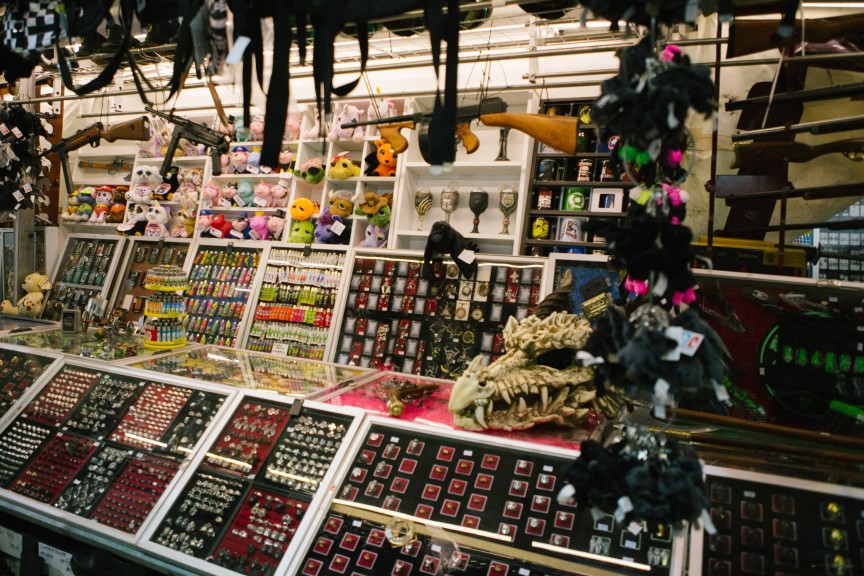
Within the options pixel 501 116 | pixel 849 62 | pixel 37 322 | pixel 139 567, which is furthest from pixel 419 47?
pixel 139 567

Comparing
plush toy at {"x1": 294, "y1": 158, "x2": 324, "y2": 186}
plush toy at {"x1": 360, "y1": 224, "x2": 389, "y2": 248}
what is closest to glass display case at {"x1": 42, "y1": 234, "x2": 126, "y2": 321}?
plush toy at {"x1": 294, "y1": 158, "x2": 324, "y2": 186}

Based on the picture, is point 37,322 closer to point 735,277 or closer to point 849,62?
point 735,277

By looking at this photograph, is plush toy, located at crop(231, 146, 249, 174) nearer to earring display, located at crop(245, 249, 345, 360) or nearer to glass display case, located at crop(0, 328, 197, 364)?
earring display, located at crop(245, 249, 345, 360)

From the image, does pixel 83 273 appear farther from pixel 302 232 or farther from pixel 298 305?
pixel 298 305

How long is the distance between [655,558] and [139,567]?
5.42 feet

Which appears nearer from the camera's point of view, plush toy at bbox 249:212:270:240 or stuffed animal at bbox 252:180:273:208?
plush toy at bbox 249:212:270:240

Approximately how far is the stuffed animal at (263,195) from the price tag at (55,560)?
3.34 metres

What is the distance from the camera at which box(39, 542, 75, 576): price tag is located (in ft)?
6.79

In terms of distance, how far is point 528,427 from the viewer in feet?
6.09

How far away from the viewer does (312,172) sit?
180 inches

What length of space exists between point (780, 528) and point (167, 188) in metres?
5.67

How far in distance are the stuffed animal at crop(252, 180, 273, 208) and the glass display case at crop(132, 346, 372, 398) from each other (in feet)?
7.20

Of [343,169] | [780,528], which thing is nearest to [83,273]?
[343,169]

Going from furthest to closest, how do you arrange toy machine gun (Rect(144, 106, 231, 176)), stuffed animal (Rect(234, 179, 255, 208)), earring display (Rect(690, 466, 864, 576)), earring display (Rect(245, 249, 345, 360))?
stuffed animal (Rect(234, 179, 255, 208)) → toy machine gun (Rect(144, 106, 231, 176)) → earring display (Rect(245, 249, 345, 360)) → earring display (Rect(690, 466, 864, 576))
